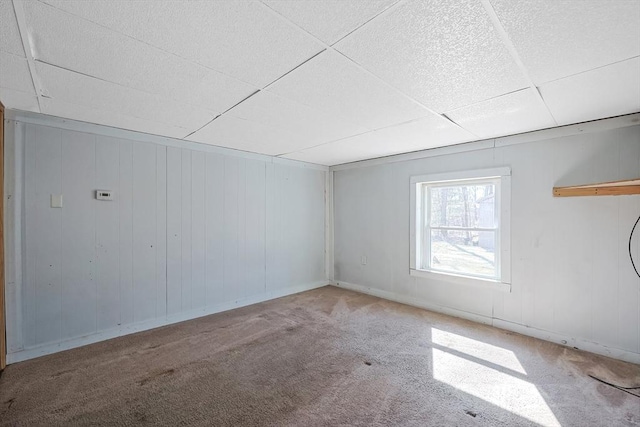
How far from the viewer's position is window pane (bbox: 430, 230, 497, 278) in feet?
11.4

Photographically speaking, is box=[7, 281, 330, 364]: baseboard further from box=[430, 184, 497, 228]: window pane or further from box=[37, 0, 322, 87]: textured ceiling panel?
box=[37, 0, 322, 87]: textured ceiling panel

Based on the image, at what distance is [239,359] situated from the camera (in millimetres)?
2576

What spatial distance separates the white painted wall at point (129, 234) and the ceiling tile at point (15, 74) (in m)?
0.75

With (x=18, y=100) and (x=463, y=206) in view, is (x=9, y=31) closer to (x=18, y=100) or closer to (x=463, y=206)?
(x=18, y=100)

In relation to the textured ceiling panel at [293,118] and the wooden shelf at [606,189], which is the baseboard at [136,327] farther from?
the wooden shelf at [606,189]

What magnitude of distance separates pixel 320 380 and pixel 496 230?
2.66 m

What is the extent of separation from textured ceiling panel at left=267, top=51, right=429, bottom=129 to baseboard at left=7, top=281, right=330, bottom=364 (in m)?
2.93

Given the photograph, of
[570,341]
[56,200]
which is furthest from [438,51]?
[56,200]

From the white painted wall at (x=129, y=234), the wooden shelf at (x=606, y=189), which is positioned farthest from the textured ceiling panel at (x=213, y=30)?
the wooden shelf at (x=606, y=189)

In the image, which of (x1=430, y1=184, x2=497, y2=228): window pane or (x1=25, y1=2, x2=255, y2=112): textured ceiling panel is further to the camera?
(x1=430, y1=184, x2=497, y2=228): window pane

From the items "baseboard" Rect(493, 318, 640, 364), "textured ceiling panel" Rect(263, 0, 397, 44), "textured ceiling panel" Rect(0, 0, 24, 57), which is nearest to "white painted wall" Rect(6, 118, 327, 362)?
"textured ceiling panel" Rect(0, 0, 24, 57)

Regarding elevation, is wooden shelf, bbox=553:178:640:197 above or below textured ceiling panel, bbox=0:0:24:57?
below

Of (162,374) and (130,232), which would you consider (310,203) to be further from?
(162,374)

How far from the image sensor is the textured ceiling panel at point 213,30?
4.03ft
